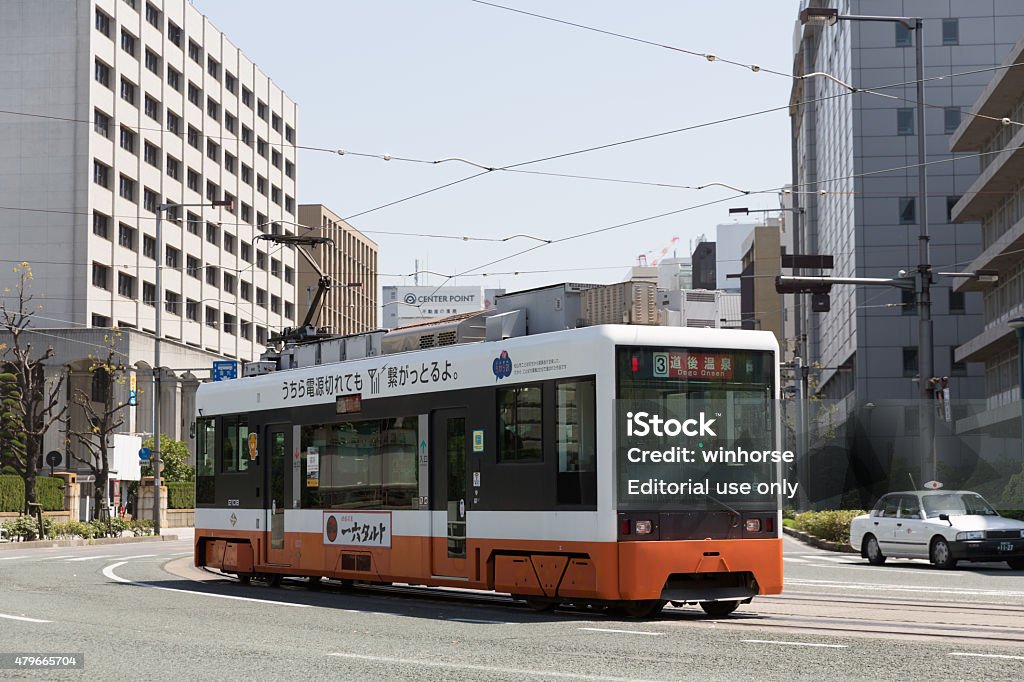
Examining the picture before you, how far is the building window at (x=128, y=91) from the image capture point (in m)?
78.7

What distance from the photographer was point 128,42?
80.2 metres

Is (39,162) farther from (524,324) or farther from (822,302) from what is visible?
(524,324)

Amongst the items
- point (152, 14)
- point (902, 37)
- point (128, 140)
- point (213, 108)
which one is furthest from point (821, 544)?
point (213, 108)

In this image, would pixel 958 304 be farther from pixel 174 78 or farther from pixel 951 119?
pixel 174 78

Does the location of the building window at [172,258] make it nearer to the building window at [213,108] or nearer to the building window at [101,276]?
the building window at [101,276]

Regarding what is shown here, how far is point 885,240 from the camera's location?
74.9 m

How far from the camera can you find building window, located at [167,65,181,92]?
85562mm

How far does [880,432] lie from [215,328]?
57.6 m

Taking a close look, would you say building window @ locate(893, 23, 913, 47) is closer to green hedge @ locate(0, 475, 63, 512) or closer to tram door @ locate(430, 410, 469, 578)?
green hedge @ locate(0, 475, 63, 512)

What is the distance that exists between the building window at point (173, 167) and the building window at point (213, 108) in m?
7.15

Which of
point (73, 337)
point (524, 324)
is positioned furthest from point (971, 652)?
point (73, 337)

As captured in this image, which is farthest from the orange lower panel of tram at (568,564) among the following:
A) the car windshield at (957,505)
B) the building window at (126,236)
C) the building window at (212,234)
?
the building window at (212,234)

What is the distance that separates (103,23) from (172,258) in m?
14.5

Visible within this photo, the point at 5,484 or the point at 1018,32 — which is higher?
the point at 1018,32
